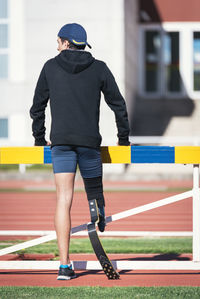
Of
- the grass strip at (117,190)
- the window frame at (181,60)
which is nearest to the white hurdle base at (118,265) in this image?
the grass strip at (117,190)

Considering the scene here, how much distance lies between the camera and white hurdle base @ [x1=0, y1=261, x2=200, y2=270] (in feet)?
18.1

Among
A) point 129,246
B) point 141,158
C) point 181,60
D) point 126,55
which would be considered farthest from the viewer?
point 181,60

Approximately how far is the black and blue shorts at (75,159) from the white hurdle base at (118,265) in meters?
0.83

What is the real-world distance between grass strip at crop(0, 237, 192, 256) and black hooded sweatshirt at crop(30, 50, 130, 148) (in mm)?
1943

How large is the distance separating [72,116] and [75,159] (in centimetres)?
31

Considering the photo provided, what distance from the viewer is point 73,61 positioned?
5117 millimetres

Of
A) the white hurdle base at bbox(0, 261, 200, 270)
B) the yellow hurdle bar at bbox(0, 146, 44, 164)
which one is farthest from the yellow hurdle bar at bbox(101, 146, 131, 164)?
the white hurdle base at bbox(0, 261, 200, 270)

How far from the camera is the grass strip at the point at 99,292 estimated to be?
4664 mm

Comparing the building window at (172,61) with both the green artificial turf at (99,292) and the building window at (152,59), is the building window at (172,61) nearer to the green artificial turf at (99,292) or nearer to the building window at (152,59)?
the building window at (152,59)

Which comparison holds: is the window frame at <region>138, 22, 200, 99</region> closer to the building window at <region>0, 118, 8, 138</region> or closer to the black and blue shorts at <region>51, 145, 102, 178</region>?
the building window at <region>0, 118, 8, 138</region>

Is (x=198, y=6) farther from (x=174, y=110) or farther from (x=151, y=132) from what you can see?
(x=151, y=132)

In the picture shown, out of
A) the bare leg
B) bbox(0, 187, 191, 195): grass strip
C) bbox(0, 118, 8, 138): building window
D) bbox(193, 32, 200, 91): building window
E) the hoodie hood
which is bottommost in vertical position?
bbox(0, 187, 191, 195): grass strip

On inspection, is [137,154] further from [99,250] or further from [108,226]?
[108,226]

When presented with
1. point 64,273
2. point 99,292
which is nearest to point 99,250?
point 64,273
